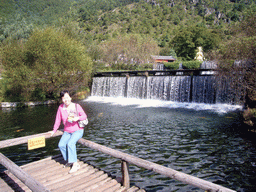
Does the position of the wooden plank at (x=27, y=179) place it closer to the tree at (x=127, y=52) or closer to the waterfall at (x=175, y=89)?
the waterfall at (x=175, y=89)

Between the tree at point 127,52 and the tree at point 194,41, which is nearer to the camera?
the tree at point 127,52

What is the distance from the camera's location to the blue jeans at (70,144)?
5.87 meters

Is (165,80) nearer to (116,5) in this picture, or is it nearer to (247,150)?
(247,150)

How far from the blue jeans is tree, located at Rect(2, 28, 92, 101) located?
20.6 m

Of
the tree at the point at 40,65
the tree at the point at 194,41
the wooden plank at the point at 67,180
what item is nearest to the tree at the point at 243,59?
the wooden plank at the point at 67,180

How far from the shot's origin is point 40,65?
24969 mm

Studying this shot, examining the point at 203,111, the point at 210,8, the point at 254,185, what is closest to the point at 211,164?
the point at 254,185

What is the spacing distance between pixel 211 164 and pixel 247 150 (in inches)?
92.6

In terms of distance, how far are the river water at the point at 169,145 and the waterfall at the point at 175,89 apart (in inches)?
157

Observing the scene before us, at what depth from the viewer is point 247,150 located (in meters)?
9.38

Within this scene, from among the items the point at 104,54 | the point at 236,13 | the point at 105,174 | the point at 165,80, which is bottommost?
the point at 105,174

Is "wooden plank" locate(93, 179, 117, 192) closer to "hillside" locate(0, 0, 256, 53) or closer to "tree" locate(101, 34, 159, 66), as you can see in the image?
"tree" locate(101, 34, 159, 66)

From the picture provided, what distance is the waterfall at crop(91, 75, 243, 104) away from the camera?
20750 mm

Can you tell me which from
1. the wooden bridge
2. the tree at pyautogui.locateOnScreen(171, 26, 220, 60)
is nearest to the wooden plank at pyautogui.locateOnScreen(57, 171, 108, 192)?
the wooden bridge
